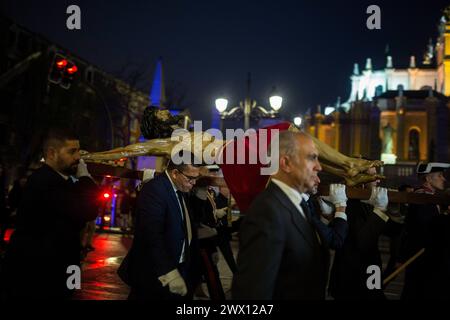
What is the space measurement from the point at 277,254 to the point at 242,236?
23cm

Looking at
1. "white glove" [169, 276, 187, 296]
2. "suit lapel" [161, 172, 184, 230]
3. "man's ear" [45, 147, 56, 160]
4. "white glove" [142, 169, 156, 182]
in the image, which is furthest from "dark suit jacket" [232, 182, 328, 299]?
"white glove" [142, 169, 156, 182]

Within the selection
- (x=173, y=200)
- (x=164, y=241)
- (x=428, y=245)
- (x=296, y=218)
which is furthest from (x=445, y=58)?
(x=296, y=218)

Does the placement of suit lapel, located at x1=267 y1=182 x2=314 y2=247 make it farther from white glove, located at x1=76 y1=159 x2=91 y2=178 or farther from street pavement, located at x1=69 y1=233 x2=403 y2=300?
street pavement, located at x1=69 y1=233 x2=403 y2=300

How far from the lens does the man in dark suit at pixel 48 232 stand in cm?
363

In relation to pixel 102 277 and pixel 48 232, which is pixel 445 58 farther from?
pixel 48 232

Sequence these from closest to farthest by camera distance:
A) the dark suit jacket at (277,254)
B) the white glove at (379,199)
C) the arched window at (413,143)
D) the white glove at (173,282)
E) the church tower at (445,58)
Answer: the dark suit jacket at (277,254) → the white glove at (173,282) → the white glove at (379,199) → the arched window at (413,143) → the church tower at (445,58)

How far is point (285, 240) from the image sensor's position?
8.77ft

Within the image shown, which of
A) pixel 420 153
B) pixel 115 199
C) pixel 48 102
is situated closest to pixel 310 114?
pixel 420 153

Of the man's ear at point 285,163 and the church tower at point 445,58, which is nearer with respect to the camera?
the man's ear at point 285,163

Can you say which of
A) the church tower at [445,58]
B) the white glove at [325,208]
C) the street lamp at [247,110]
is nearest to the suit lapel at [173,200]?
the white glove at [325,208]

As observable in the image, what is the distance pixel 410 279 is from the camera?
17.6 feet

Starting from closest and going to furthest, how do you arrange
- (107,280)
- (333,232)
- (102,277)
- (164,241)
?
(333,232)
(164,241)
(107,280)
(102,277)

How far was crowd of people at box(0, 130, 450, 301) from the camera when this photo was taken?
8.80ft

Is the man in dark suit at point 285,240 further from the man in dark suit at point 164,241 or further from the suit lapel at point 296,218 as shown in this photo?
the man in dark suit at point 164,241
